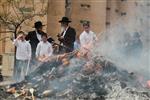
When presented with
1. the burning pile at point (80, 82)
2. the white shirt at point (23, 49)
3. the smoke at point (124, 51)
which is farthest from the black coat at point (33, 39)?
the burning pile at point (80, 82)

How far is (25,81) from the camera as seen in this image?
40.2 feet

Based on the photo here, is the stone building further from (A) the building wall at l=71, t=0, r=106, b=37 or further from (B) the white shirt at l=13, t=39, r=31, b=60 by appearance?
(B) the white shirt at l=13, t=39, r=31, b=60

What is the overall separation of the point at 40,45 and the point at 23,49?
25.3 inches

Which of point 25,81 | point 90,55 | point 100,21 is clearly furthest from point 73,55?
point 100,21

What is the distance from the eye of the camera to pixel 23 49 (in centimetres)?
1447

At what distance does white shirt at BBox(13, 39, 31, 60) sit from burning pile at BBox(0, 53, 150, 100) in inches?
77.8

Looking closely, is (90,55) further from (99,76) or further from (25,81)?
(25,81)

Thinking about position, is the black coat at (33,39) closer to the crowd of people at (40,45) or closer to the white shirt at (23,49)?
the crowd of people at (40,45)

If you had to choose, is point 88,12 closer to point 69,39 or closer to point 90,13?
point 90,13

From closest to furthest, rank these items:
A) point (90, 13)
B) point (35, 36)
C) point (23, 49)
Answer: point (35, 36) < point (23, 49) < point (90, 13)

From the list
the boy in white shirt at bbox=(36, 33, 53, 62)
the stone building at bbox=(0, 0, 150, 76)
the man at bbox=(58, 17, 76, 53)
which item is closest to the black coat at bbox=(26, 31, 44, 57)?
the boy in white shirt at bbox=(36, 33, 53, 62)

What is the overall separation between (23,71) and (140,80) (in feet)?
11.3

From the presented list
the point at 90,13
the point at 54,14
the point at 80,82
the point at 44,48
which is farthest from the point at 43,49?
the point at 90,13

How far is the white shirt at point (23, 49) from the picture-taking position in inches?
569
